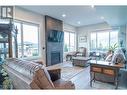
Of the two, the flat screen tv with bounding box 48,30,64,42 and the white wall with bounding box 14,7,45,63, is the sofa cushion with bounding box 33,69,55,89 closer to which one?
the white wall with bounding box 14,7,45,63

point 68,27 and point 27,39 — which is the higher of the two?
point 68,27

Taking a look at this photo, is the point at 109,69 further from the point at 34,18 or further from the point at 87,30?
the point at 87,30

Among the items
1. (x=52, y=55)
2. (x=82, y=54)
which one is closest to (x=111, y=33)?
(x=82, y=54)

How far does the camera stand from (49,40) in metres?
6.81

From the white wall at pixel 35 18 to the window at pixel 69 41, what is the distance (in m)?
2.81

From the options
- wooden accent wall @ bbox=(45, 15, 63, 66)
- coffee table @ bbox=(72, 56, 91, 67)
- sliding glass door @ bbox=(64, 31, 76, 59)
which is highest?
wooden accent wall @ bbox=(45, 15, 63, 66)

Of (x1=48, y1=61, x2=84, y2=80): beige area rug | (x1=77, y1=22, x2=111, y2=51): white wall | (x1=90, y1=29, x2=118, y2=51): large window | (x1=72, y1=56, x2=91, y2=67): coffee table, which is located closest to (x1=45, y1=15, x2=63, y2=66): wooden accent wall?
(x1=48, y1=61, x2=84, y2=80): beige area rug

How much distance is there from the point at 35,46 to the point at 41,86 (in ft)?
15.4

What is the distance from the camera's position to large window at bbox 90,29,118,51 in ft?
28.9

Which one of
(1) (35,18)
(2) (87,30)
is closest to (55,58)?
(1) (35,18)

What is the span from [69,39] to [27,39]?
14.0 feet

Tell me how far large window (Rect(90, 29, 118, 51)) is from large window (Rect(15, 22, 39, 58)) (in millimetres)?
4756

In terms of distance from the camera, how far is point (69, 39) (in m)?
9.58
